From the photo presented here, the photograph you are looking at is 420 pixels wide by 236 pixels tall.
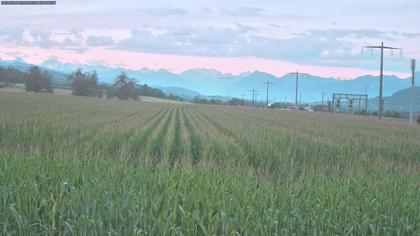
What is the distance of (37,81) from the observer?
482ft

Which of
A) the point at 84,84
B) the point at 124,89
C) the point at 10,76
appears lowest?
the point at 124,89

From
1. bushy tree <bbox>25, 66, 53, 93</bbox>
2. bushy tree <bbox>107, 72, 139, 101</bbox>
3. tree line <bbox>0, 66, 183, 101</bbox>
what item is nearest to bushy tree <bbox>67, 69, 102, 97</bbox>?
tree line <bbox>0, 66, 183, 101</bbox>

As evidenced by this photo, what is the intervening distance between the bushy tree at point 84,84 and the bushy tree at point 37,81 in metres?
16.1

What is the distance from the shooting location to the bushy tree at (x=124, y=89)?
186m

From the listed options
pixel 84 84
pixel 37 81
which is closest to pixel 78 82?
pixel 84 84

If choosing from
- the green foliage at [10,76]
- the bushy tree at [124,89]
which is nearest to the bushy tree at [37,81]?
the green foliage at [10,76]

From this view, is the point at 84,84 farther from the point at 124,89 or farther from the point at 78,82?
the point at 124,89

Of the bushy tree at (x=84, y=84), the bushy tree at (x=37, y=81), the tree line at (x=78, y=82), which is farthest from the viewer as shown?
the bushy tree at (x=84, y=84)

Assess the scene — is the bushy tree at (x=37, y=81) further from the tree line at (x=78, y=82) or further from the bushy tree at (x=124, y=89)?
the bushy tree at (x=124, y=89)

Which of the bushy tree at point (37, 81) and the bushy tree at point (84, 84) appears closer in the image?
the bushy tree at point (37, 81)

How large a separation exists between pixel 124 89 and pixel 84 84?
19.6 m

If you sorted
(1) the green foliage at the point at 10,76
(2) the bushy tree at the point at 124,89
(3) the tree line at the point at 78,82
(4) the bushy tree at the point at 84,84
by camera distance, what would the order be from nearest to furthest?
(3) the tree line at the point at 78,82
(1) the green foliage at the point at 10,76
(4) the bushy tree at the point at 84,84
(2) the bushy tree at the point at 124,89

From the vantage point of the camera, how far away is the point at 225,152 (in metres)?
16.0

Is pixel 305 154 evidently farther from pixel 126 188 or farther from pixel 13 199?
pixel 13 199
